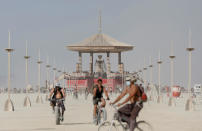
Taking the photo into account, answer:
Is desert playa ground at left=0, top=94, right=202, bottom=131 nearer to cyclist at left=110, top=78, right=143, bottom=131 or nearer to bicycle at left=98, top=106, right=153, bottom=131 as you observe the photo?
bicycle at left=98, top=106, right=153, bottom=131

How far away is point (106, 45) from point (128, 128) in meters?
92.3

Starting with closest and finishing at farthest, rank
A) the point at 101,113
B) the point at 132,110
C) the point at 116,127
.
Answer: the point at 132,110 < the point at 116,127 < the point at 101,113

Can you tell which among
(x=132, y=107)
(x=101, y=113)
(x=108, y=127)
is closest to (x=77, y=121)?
(x=101, y=113)

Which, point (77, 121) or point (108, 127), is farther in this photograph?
point (77, 121)

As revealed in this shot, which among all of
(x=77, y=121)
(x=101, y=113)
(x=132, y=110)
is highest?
(x=132, y=110)

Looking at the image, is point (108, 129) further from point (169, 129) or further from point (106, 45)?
point (106, 45)

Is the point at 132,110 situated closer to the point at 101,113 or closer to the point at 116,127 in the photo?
the point at 116,127

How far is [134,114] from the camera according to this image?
12.5 metres

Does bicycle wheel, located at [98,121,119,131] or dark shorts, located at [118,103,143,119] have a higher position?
dark shorts, located at [118,103,143,119]

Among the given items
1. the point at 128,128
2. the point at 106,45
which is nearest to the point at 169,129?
the point at 128,128

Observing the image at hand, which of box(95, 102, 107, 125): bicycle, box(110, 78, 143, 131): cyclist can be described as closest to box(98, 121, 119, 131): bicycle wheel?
box(110, 78, 143, 131): cyclist

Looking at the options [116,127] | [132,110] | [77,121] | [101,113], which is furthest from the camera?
[77,121]

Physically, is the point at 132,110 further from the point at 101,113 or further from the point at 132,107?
the point at 101,113

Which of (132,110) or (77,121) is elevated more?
(132,110)
